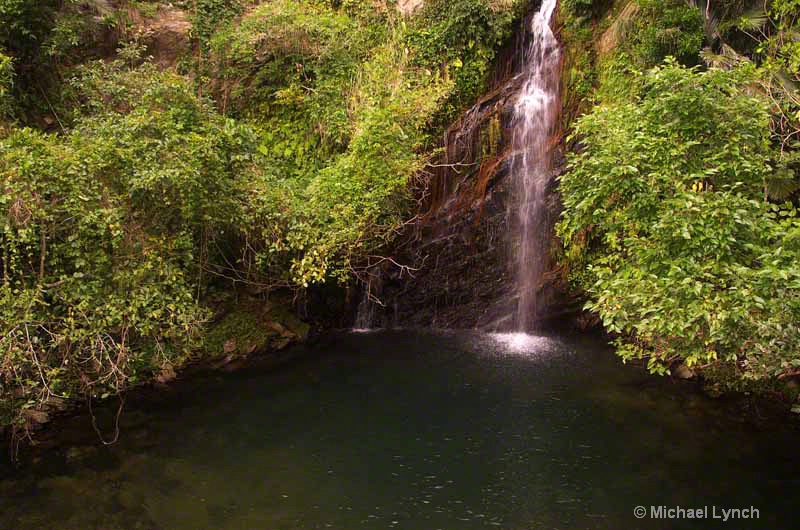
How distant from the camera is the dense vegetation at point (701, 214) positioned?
282 inches

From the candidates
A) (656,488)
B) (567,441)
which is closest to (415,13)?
(567,441)

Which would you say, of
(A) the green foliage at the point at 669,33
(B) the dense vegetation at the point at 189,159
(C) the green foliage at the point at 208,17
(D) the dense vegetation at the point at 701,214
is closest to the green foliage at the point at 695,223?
(D) the dense vegetation at the point at 701,214

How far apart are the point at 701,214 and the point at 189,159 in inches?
337

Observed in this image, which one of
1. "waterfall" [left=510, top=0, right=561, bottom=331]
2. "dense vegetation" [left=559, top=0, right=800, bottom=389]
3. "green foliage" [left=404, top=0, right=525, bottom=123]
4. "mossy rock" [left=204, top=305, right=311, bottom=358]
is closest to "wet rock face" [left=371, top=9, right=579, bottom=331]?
"waterfall" [left=510, top=0, right=561, bottom=331]

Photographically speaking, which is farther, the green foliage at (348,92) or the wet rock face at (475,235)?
the wet rock face at (475,235)

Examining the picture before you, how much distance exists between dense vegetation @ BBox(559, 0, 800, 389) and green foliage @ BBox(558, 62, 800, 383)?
18 mm

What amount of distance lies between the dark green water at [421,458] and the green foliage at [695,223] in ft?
7.33

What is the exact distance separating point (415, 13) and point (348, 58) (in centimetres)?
242

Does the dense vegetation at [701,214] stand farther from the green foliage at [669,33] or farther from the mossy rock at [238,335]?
the mossy rock at [238,335]

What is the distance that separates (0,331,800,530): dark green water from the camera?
348 inches

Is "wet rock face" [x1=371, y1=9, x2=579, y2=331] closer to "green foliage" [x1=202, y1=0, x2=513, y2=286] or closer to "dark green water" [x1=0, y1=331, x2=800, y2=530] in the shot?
"green foliage" [x1=202, y1=0, x2=513, y2=286]

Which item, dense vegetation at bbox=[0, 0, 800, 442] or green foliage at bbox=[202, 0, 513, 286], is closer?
dense vegetation at bbox=[0, 0, 800, 442]

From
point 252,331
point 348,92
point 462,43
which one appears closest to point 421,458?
point 252,331

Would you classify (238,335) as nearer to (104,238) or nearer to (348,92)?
(104,238)
